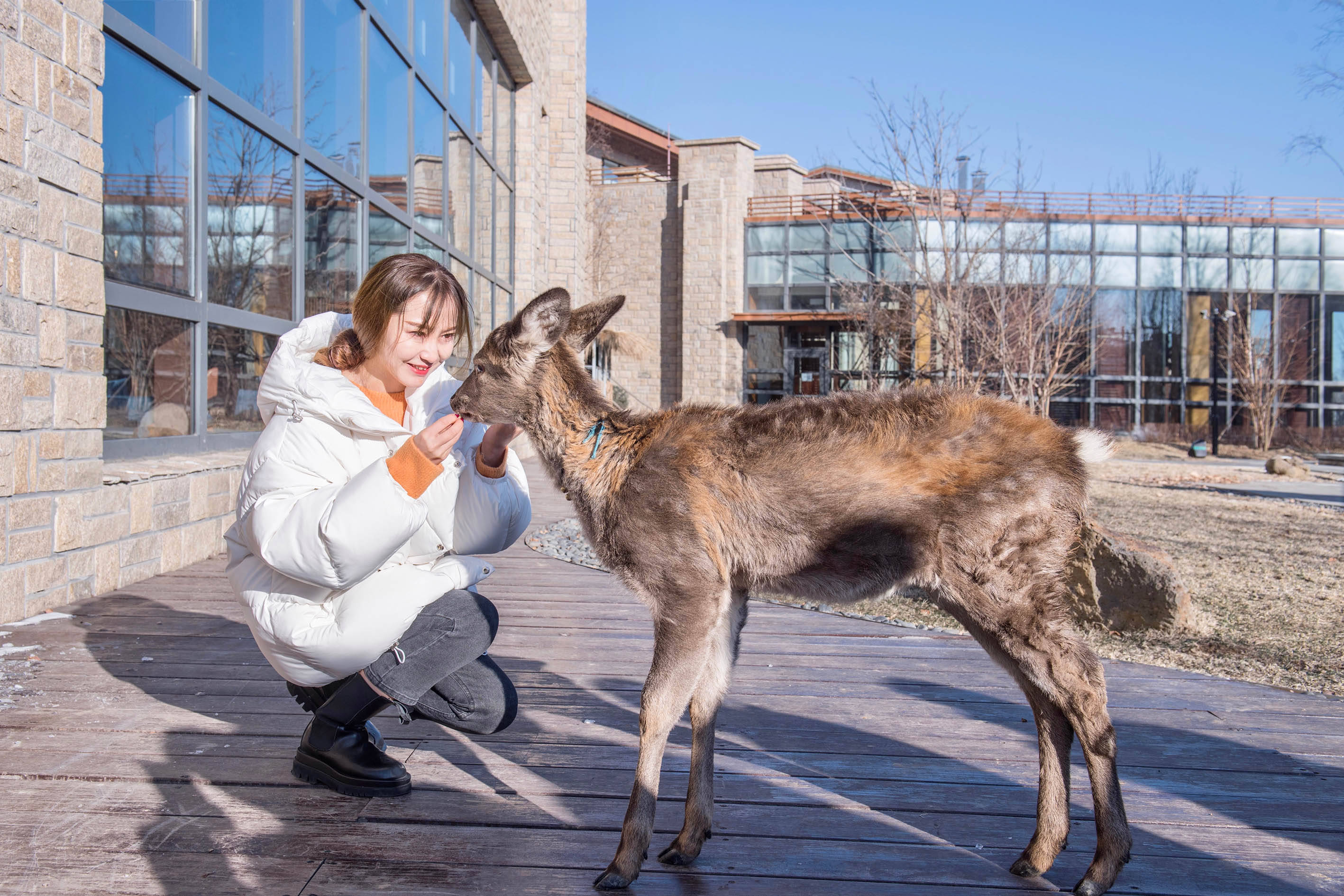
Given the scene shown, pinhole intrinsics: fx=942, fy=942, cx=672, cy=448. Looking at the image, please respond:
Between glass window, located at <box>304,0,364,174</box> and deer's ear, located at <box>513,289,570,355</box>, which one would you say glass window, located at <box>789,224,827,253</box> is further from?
deer's ear, located at <box>513,289,570,355</box>

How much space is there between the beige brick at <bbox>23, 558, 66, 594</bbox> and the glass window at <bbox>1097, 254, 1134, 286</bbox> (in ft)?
101

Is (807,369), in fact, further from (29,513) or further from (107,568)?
(29,513)

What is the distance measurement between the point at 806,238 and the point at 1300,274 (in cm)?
1619

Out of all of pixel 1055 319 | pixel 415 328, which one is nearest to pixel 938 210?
pixel 1055 319

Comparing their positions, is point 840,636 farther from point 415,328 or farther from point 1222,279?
point 1222,279

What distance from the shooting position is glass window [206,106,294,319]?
7.52 m

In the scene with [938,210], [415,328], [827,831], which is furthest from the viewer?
[938,210]

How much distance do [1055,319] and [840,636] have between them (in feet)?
61.2

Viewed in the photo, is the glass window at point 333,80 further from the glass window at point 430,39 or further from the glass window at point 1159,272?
the glass window at point 1159,272

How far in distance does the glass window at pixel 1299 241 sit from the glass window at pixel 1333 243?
120 millimetres

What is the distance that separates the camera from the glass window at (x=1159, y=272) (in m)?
30.9

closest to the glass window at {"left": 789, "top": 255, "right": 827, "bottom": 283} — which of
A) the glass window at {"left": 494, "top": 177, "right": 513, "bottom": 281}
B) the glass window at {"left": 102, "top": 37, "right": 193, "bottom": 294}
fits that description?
the glass window at {"left": 494, "top": 177, "right": 513, "bottom": 281}

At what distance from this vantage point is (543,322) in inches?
135

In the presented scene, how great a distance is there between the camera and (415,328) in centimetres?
343
